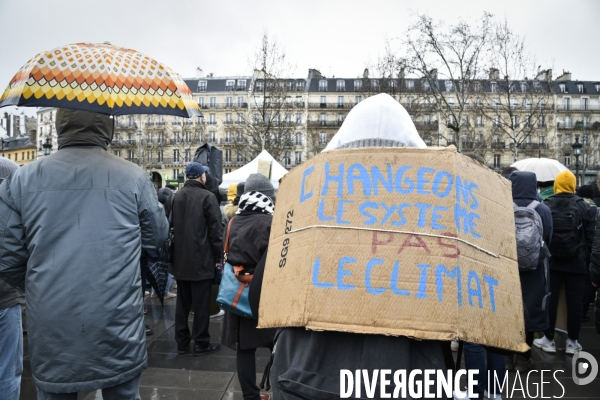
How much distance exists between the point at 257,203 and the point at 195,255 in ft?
5.82

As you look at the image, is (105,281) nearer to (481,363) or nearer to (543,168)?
(481,363)

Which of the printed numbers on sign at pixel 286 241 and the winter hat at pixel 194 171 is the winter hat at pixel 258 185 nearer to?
the winter hat at pixel 194 171

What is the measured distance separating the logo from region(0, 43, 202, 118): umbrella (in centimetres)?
455

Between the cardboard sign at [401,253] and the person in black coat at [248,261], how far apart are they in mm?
1815

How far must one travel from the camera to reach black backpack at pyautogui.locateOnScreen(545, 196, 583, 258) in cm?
491

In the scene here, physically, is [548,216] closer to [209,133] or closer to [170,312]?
[170,312]

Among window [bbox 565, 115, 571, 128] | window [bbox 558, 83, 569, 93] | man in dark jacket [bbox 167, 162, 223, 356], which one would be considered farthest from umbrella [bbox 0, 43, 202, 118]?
window [bbox 558, 83, 569, 93]

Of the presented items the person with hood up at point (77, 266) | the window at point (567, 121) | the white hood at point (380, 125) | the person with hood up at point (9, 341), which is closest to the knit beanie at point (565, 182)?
the white hood at point (380, 125)

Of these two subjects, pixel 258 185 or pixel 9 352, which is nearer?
pixel 9 352

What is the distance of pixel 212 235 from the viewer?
5.12m

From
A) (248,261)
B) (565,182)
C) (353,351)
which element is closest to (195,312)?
(248,261)

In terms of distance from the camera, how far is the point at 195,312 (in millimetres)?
5000

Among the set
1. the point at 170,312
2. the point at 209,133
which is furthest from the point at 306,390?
the point at 209,133

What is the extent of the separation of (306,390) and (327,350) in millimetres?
146
